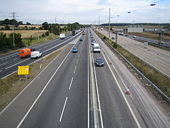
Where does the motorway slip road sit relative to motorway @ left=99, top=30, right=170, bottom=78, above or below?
below

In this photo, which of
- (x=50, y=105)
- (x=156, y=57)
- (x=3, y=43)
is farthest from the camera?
(x=3, y=43)

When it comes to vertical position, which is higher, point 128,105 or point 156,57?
point 156,57

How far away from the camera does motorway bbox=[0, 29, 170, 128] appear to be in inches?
479

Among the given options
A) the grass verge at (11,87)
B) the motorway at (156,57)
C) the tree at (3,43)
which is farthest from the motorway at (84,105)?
the tree at (3,43)

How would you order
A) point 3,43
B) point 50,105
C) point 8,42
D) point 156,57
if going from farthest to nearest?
point 8,42 < point 3,43 < point 156,57 < point 50,105

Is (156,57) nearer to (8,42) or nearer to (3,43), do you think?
(3,43)

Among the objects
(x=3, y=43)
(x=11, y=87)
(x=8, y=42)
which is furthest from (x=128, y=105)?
(x=8, y=42)

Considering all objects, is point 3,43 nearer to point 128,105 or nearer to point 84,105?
point 84,105

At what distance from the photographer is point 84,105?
14938 millimetres

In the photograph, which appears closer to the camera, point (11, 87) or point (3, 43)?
point (11, 87)

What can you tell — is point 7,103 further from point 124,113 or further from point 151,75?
point 151,75

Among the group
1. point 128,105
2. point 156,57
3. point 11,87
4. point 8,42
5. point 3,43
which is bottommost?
Result: point 128,105

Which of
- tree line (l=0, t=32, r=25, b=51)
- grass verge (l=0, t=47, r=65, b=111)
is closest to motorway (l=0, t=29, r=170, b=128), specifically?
grass verge (l=0, t=47, r=65, b=111)

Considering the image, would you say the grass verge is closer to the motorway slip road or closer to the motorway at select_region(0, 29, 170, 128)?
the motorway at select_region(0, 29, 170, 128)
